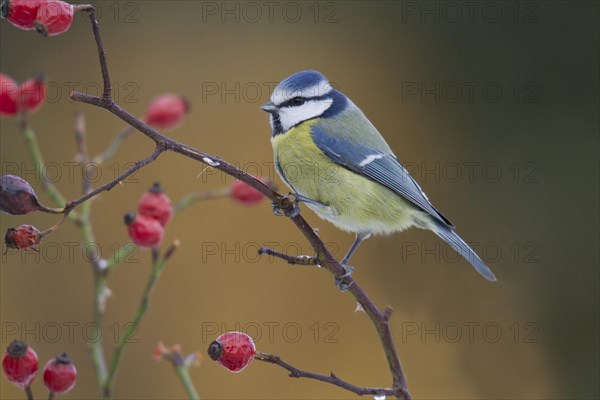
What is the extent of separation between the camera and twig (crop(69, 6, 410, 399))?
800mm

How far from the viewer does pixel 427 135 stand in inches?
110

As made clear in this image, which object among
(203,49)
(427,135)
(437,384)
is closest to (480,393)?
(437,384)

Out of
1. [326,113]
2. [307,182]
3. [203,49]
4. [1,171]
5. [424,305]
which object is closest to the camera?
[307,182]

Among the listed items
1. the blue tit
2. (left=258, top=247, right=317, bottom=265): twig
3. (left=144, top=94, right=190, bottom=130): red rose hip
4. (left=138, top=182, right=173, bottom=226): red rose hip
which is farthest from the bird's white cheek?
(left=258, top=247, right=317, bottom=265): twig

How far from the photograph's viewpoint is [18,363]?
36.2 inches

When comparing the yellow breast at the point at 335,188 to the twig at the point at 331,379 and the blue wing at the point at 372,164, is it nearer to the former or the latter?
the blue wing at the point at 372,164

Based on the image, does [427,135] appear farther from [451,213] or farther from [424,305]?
[424,305]

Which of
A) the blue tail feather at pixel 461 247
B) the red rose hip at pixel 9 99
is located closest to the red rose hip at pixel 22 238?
the red rose hip at pixel 9 99

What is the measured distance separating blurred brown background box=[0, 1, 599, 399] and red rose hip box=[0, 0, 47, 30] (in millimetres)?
1407

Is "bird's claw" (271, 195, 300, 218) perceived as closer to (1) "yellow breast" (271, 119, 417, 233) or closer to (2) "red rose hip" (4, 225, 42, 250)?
(2) "red rose hip" (4, 225, 42, 250)

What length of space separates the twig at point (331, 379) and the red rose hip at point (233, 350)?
18 mm

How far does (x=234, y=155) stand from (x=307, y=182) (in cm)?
102

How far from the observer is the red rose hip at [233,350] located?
918mm

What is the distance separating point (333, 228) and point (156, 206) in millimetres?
1394
